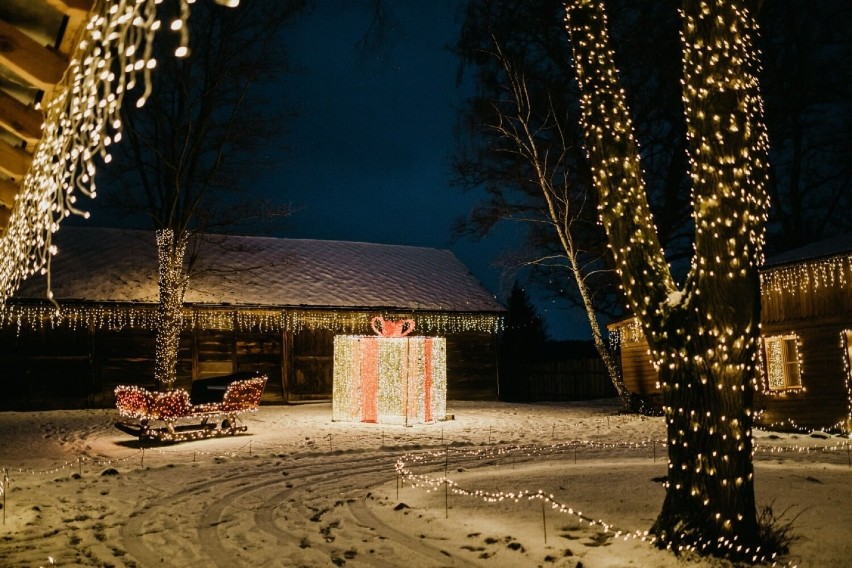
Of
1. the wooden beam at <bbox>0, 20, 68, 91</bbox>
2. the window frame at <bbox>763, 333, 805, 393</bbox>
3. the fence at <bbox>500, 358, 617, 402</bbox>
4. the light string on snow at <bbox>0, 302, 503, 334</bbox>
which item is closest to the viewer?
the wooden beam at <bbox>0, 20, 68, 91</bbox>

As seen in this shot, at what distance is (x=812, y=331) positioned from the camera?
1320 centimetres

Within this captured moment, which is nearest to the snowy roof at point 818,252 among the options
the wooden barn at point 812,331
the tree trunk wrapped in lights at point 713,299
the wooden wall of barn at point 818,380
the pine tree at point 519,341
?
the wooden barn at point 812,331

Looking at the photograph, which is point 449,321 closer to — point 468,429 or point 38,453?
point 468,429

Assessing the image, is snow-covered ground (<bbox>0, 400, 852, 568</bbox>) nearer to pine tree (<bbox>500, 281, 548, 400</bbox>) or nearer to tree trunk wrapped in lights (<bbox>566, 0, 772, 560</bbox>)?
tree trunk wrapped in lights (<bbox>566, 0, 772, 560</bbox>)

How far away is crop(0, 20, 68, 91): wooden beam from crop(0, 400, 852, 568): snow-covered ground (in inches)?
146

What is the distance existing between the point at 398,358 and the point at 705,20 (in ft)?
33.4

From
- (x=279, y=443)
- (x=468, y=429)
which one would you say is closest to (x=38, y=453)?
(x=279, y=443)

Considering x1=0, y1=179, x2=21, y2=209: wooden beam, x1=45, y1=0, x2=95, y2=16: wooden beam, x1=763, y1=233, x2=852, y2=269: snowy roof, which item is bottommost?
x1=0, y1=179, x2=21, y2=209: wooden beam

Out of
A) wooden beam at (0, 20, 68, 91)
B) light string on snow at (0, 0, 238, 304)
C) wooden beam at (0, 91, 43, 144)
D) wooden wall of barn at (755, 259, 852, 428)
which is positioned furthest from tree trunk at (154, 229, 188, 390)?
wooden beam at (0, 20, 68, 91)

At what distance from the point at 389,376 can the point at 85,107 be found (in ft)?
38.7

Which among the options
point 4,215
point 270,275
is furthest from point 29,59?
point 270,275

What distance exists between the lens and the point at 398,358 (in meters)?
14.3

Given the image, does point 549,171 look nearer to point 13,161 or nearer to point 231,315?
point 231,315

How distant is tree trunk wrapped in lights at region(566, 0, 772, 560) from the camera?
4906 mm
